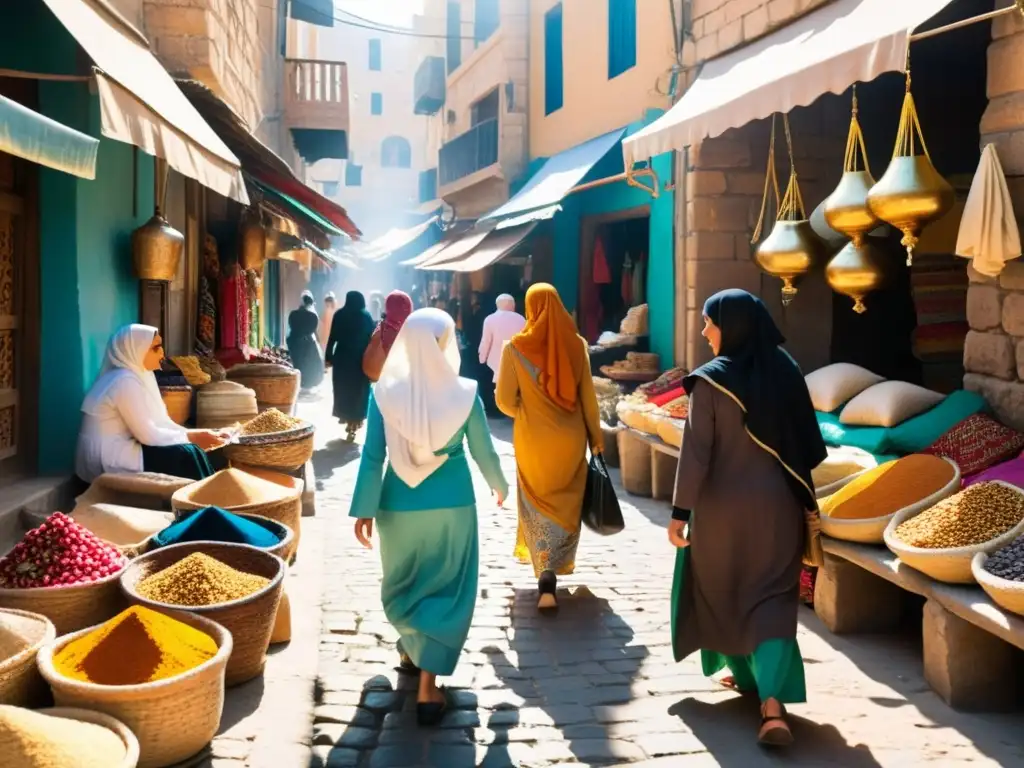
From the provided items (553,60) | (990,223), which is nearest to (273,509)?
(990,223)

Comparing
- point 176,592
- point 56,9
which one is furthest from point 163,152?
point 176,592

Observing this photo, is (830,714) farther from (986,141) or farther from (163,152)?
(163,152)

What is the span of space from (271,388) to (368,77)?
137 ft

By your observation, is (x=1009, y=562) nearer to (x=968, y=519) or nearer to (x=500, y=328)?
(x=968, y=519)

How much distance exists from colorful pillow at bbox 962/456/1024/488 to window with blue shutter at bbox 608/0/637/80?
8.45m

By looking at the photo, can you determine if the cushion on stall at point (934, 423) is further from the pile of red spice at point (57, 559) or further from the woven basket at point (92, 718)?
the woven basket at point (92, 718)

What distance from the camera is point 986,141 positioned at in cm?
513

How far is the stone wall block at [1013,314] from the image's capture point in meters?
4.98

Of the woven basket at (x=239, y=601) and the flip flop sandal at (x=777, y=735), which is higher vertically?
the woven basket at (x=239, y=601)

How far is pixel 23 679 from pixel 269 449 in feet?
10.9

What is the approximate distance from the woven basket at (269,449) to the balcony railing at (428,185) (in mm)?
26245

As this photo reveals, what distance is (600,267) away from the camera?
13.1 meters

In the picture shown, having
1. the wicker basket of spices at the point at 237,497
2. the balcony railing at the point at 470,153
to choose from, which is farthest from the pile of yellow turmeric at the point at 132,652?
the balcony railing at the point at 470,153

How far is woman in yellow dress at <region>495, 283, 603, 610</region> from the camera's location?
17.6 ft
